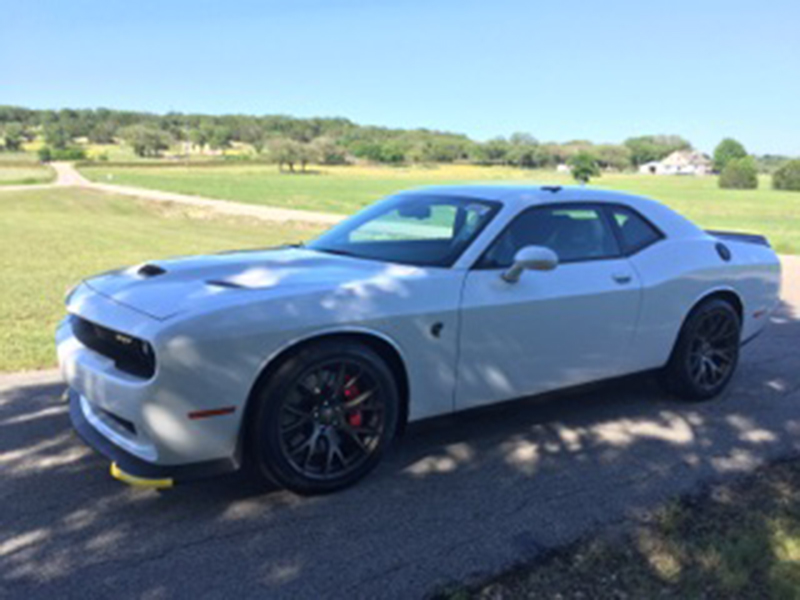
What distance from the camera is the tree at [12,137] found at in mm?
135250

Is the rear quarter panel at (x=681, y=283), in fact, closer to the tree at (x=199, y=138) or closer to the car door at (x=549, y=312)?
the car door at (x=549, y=312)

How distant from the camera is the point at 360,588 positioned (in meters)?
2.73

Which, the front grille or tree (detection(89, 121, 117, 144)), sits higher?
the front grille

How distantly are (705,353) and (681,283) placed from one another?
67cm

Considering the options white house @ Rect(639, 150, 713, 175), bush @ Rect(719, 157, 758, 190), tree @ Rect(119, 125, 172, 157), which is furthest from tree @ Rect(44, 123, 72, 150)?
bush @ Rect(719, 157, 758, 190)

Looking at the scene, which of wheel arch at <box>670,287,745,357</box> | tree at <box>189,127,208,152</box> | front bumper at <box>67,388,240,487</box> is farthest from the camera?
tree at <box>189,127,208,152</box>

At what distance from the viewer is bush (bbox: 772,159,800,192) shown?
7725cm

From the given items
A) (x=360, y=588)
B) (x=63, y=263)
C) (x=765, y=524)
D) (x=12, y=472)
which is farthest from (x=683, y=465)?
(x=63, y=263)

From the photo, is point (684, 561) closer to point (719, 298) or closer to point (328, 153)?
point (719, 298)

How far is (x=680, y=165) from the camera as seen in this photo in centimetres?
13488

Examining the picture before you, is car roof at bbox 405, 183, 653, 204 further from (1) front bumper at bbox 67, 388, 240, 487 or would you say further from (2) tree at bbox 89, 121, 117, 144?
(2) tree at bbox 89, 121, 117, 144

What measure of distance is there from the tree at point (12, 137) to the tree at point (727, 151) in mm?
141280

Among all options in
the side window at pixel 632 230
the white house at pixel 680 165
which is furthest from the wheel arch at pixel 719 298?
the white house at pixel 680 165

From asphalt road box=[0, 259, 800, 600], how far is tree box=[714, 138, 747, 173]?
158328 millimetres
